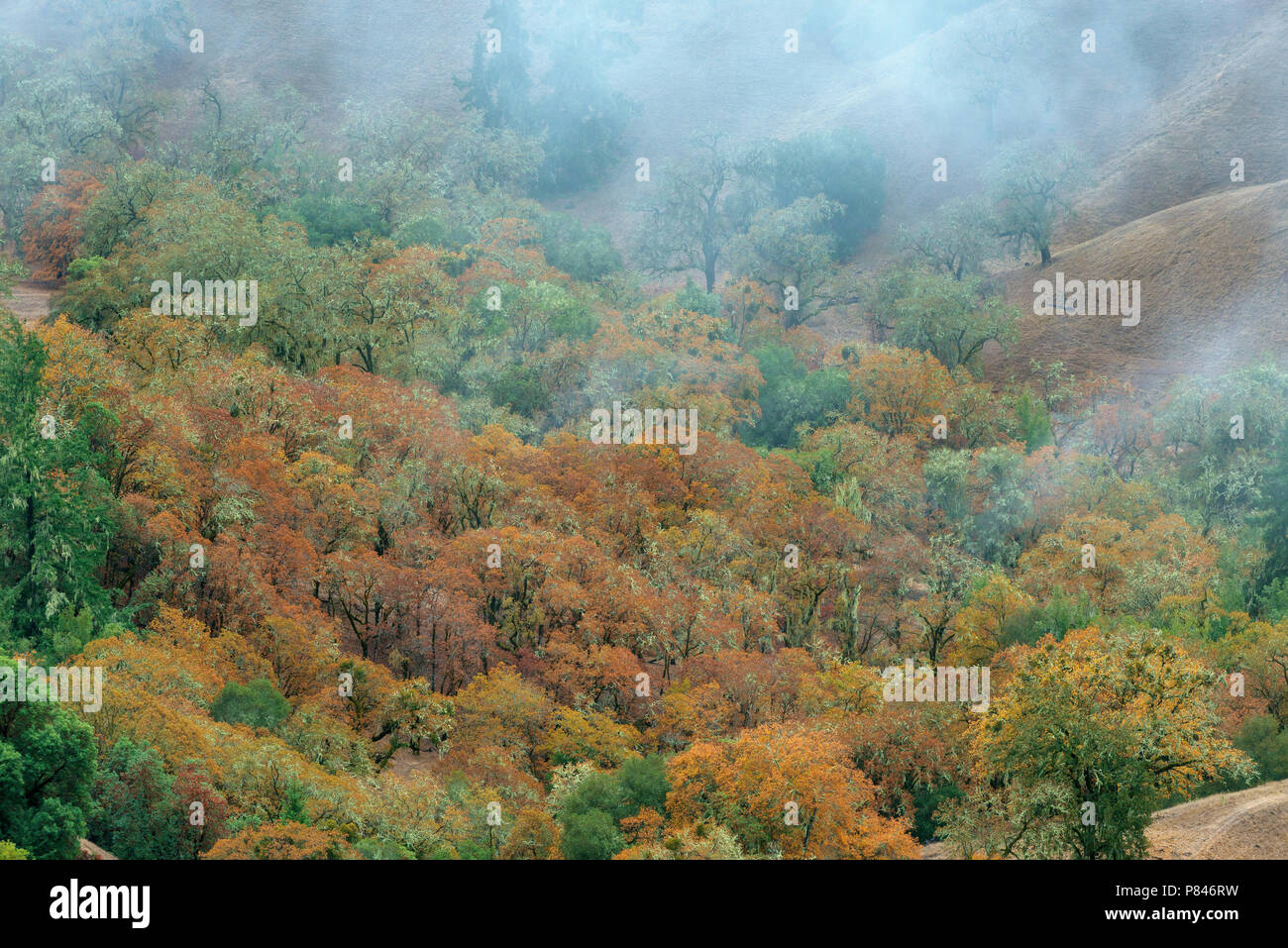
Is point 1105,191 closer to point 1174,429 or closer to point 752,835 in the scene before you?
point 1174,429

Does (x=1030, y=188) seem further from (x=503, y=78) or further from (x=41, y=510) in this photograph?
(x=41, y=510)

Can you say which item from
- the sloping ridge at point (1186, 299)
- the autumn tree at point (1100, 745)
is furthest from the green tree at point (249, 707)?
the sloping ridge at point (1186, 299)

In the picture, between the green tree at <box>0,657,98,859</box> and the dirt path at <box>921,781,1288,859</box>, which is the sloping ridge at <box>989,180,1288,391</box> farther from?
the green tree at <box>0,657,98,859</box>

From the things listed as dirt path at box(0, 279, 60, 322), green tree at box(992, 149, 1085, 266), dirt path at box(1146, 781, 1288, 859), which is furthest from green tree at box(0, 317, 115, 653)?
green tree at box(992, 149, 1085, 266)

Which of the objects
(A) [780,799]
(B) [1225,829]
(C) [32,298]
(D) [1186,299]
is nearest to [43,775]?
(A) [780,799]
